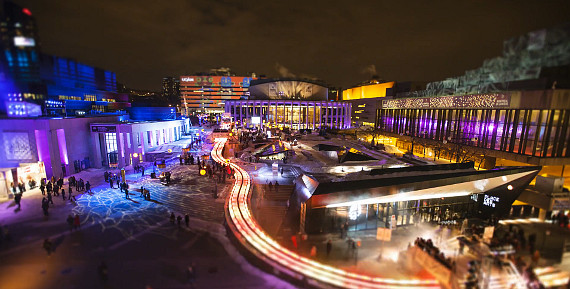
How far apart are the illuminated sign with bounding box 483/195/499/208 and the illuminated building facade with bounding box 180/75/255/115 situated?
134m

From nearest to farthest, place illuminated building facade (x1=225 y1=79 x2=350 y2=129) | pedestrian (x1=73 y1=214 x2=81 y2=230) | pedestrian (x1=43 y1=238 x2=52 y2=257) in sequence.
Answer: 1. pedestrian (x1=43 y1=238 x2=52 y2=257)
2. pedestrian (x1=73 y1=214 x2=81 y2=230)
3. illuminated building facade (x1=225 y1=79 x2=350 y2=129)

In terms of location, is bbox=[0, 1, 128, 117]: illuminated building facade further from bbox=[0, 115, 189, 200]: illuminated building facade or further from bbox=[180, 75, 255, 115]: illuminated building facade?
bbox=[180, 75, 255, 115]: illuminated building facade

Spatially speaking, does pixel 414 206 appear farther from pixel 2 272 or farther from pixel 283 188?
pixel 2 272

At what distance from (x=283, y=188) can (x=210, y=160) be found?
17838 millimetres

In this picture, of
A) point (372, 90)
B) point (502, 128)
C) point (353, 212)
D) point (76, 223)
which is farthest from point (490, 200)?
point (372, 90)

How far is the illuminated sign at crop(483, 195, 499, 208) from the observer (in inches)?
848

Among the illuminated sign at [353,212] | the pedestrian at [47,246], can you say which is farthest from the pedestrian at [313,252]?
the pedestrian at [47,246]

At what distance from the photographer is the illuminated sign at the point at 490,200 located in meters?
21.5

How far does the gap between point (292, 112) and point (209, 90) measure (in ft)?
245

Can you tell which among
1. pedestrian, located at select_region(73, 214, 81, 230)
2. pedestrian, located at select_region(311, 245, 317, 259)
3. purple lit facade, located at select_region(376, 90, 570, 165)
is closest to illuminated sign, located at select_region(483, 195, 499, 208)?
purple lit facade, located at select_region(376, 90, 570, 165)

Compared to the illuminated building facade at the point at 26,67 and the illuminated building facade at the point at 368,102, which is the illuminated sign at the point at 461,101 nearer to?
the illuminated building facade at the point at 368,102

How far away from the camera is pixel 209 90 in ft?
484

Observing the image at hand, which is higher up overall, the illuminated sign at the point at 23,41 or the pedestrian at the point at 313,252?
the illuminated sign at the point at 23,41

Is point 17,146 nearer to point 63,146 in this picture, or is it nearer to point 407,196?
point 63,146
